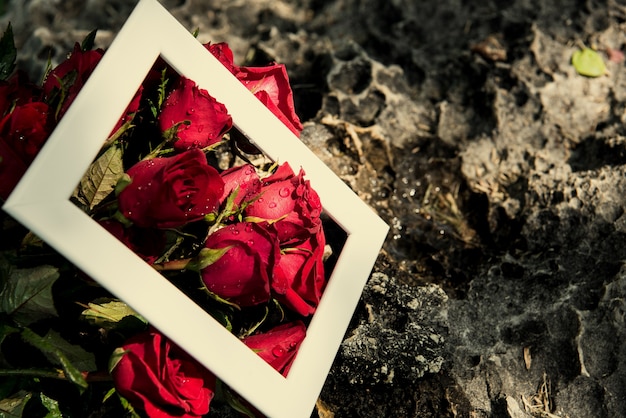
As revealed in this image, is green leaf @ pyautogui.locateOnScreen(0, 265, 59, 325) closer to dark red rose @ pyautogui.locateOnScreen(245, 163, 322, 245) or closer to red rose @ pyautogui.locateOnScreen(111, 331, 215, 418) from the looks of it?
red rose @ pyautogui.locateOnScreen(111, 331, 215, 418)

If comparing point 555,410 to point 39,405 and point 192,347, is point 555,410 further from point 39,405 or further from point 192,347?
point 39,405

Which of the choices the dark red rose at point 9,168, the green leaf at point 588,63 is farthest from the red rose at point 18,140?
the green leaf at point 588,63

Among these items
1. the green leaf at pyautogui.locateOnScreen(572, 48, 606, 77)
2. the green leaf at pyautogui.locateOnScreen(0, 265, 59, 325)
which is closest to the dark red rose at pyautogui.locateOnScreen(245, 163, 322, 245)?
the green leaf at pyautogui.locateOnScreen(0, 265, 59, 325)

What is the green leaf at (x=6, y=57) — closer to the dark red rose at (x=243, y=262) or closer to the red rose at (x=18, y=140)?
the red rose at (x=18, y=140)

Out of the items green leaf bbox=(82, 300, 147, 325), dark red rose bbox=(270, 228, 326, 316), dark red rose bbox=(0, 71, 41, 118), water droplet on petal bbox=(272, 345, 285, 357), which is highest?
dark red rose bbox=(0, 71, 41, 118)

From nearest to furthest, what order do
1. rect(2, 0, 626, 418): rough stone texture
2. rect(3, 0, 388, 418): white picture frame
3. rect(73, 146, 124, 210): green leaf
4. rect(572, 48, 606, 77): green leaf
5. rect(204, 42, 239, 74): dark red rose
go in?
rect(3, 0, 388, 418): white picture frame → rect(73, 146, 124, 210): green leaf → rect(204, 42, 239, 74): dark red rose → rect(2, 0, 626, 418): rough stone texture → rect(572, 48, 606, 77): green leaf

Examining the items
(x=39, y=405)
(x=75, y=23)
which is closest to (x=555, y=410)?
(x=39, y=405)
